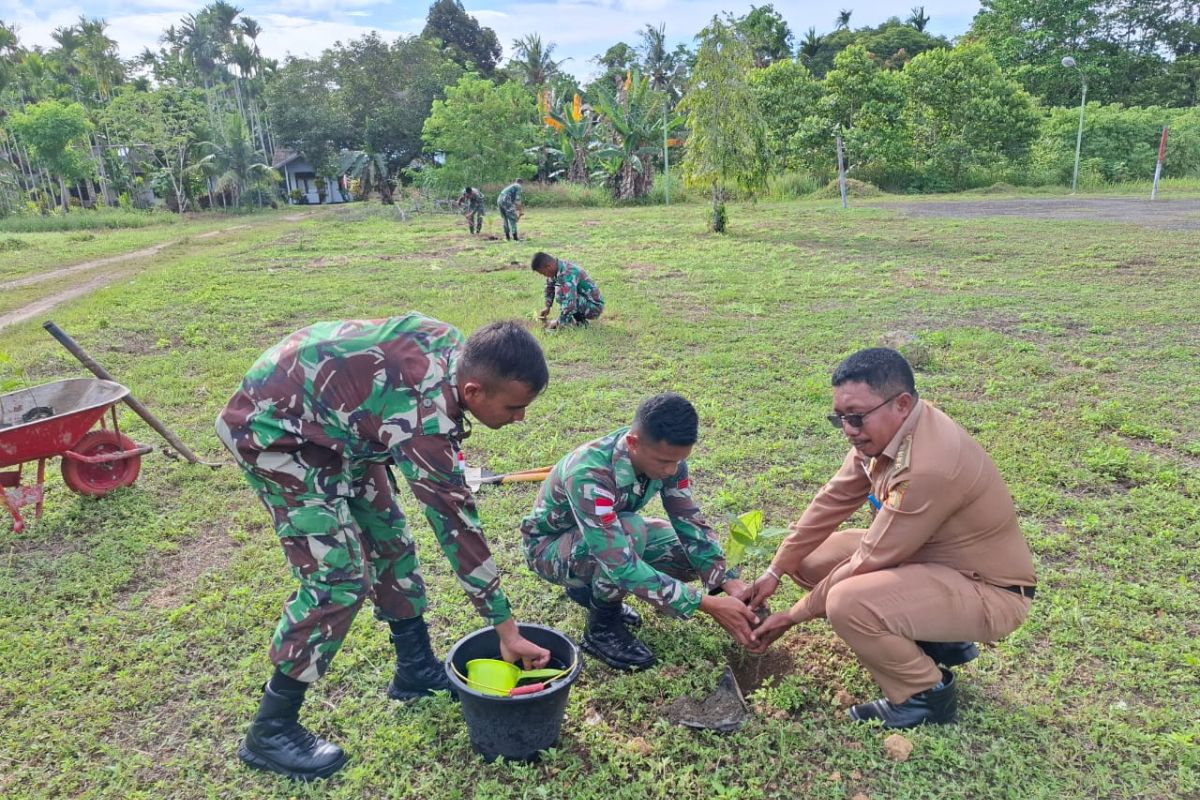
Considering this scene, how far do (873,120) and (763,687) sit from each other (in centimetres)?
3079

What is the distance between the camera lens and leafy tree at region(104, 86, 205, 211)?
119 ft

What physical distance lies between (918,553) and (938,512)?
30 centimetres

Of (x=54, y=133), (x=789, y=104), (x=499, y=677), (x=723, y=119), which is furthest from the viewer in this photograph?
(x=789, y=104)

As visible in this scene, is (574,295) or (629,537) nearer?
(629,537)

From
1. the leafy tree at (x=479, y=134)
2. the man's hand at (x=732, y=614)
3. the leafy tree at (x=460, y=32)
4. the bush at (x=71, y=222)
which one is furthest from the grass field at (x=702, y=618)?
the leafy tree at (x=460, y=32)

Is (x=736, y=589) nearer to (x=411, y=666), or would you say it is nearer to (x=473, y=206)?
(x=411, y=666)

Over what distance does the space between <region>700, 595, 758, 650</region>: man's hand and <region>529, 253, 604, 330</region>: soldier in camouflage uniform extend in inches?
256

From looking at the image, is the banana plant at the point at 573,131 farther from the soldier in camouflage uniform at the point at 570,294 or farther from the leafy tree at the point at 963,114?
the soldier in camouflage uniform at the point at 570,294

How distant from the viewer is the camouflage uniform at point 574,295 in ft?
30.3

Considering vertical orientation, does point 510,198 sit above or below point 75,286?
above

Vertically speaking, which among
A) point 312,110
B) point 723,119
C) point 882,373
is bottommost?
point 882,373

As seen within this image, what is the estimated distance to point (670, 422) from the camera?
275 centimetres

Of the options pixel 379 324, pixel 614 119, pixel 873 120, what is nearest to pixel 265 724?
pixel 379 324

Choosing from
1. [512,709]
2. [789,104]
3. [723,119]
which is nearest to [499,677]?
[512,709]
